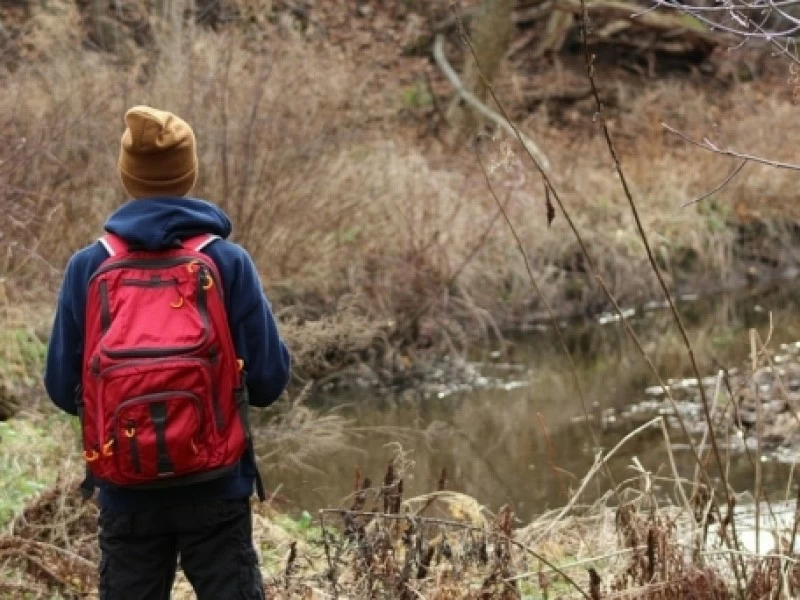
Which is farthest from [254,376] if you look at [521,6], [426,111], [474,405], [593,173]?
[521,6]

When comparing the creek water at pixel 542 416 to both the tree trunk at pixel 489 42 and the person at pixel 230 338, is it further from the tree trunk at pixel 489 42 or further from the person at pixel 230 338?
the tree trunk at pixel 489 42

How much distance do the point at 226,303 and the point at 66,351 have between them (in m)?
0.43

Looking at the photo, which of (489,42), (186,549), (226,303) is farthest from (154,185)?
(489,42)

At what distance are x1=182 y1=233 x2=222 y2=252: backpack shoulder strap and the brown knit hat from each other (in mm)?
142

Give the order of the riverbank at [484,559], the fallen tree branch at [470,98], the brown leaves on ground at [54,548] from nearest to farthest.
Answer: the riverbank at [484,559]
the brown leaves on ground at [54,548]
the fallen tree branch at [470,98]

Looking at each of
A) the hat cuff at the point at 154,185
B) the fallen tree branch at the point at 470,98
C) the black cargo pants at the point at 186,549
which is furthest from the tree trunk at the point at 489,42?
the black cargo pants at the point at 186,549

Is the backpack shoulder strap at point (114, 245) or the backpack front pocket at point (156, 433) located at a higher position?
the backpack shoulder strap at point (114, 245)

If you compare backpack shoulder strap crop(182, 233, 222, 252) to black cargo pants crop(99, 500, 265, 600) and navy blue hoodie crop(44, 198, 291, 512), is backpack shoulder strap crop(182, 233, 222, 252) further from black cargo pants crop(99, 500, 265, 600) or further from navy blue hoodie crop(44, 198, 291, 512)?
black cargo pants crop(99, 500, 265, 600)

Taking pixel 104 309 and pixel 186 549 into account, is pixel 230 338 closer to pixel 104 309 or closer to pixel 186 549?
pixel 104 309

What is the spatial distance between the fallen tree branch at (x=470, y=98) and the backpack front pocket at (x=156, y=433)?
13.9 meters

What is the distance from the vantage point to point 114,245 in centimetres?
336

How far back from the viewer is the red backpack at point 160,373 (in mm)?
3176

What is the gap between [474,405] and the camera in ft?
38.4

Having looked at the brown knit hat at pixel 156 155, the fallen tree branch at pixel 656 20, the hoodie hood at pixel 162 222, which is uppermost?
the brown knit hat at pixel 156 155
